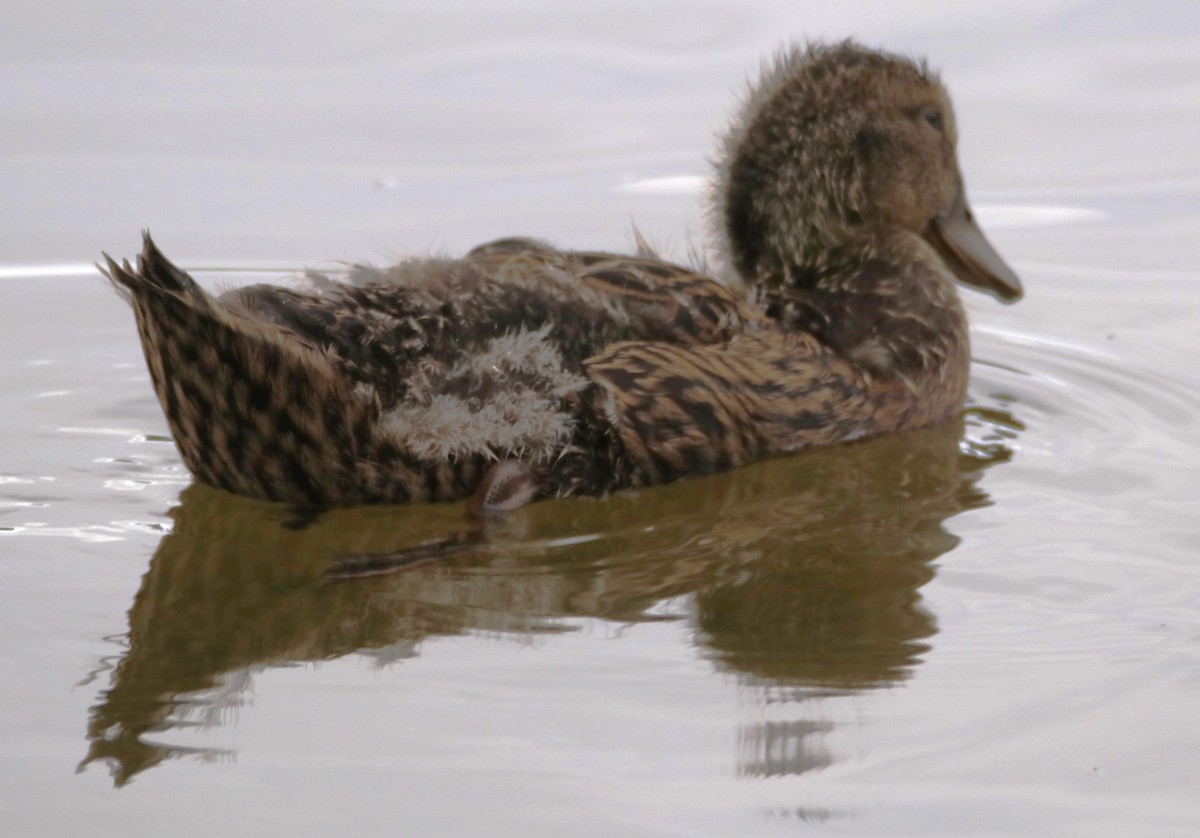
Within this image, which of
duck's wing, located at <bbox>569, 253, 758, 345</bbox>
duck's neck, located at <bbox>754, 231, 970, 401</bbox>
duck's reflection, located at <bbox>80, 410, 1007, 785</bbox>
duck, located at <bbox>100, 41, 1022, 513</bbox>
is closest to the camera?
duck's reflection, located at <bbox>80, 410, 1007, 785</bbox>

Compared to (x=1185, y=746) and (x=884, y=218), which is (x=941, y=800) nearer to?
(x=1185, y=746)

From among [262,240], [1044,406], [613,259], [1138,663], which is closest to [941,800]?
[1138,663]

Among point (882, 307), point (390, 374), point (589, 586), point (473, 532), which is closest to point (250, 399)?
point (390, 374)

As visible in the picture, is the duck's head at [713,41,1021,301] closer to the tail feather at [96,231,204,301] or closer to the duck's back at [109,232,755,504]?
the duck's back at [109,232,755,504]

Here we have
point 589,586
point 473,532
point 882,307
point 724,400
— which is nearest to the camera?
point 589,586

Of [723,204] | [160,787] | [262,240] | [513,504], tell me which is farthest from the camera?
[262,240]

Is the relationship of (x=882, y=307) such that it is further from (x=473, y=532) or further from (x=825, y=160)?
(x=473, y=532)

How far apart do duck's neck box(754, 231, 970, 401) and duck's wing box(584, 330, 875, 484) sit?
0.14m

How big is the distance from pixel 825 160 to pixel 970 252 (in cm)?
71

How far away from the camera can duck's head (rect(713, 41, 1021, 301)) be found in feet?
18.4

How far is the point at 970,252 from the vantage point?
6.01 metres

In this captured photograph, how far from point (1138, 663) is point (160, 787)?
208 cm

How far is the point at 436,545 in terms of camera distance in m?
4.49

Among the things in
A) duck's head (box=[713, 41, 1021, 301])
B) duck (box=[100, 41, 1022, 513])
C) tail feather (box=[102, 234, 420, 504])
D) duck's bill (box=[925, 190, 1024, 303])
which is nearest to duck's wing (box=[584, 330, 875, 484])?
duck (box=[100, 41, 1022, 513])
